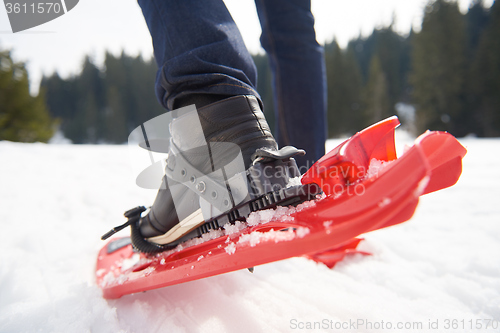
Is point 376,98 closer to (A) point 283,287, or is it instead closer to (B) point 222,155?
(A) point 283,287

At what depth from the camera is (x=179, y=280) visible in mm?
572

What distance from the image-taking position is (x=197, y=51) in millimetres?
517

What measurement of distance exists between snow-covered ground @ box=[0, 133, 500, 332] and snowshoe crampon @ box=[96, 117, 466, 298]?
0.35 feet

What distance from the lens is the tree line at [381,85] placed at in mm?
14289

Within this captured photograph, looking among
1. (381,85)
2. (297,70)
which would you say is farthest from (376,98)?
(297,70)

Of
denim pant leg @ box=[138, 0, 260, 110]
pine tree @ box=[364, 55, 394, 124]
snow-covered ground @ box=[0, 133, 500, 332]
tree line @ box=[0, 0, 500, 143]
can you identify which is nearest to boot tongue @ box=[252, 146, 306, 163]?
denim pant leg @ box=[138, 0, 260, 110]

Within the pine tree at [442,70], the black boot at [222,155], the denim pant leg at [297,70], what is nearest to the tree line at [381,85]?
the pine tree at [442,70]

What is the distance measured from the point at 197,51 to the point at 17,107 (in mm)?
15022

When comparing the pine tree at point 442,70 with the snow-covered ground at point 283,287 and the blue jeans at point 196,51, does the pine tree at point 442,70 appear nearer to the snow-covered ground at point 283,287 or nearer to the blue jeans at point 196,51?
the snow-covered ground at point 283,287

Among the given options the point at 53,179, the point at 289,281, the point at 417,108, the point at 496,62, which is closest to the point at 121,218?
the point at 53,179

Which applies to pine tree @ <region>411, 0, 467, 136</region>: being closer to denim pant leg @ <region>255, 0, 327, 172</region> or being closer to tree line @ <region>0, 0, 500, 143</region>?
tree line @ <region>0, 0, 500, 143</region>

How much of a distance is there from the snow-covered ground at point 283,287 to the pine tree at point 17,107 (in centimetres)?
1309

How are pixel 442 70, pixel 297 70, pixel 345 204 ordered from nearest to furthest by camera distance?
pixel 345 204
pixel 297 70
pixel 442 70

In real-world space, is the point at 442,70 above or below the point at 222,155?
below
